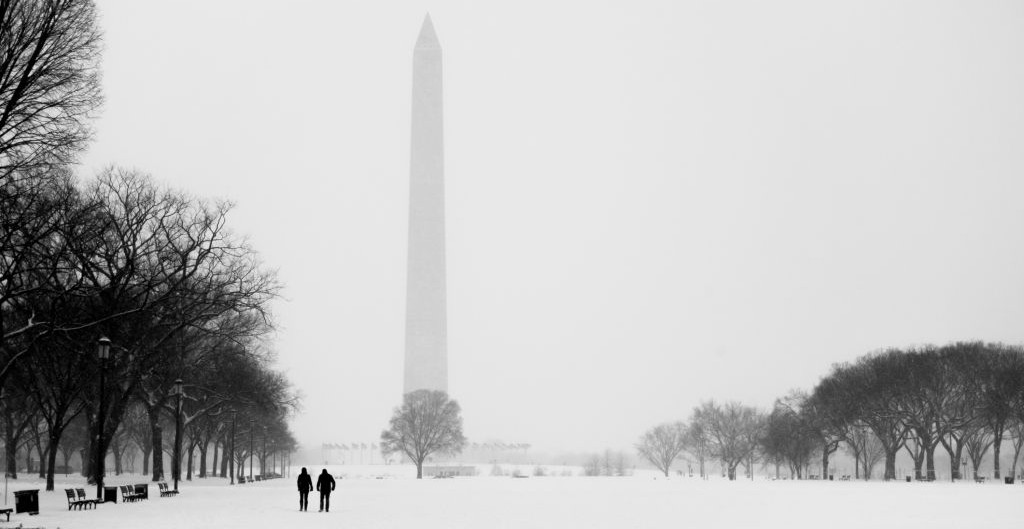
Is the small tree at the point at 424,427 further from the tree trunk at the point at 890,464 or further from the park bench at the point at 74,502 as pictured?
the park bench at the point at 74,502

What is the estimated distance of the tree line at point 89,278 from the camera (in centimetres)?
2195

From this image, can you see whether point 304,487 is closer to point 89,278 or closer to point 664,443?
point 89,278

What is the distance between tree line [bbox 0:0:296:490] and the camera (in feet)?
72.0

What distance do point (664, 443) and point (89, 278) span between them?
9779 cm

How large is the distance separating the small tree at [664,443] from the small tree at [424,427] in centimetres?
3191

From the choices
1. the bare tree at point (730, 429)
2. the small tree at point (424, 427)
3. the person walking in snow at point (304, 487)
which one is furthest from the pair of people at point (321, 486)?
the bare tree at point (730, 429)

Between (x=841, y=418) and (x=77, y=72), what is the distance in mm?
66822

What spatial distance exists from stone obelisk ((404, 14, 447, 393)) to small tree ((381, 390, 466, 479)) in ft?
27.0

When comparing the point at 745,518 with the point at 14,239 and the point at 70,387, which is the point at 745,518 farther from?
the point at 70,387

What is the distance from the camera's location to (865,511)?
106 feet

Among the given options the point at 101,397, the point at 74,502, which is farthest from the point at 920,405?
the point at 74,502

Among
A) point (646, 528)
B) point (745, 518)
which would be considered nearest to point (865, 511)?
point (745, 518)

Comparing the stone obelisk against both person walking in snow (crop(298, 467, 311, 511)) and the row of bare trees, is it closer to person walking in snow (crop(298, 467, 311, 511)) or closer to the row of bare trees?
the row of bare trees

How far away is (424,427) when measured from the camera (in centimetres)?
10100
